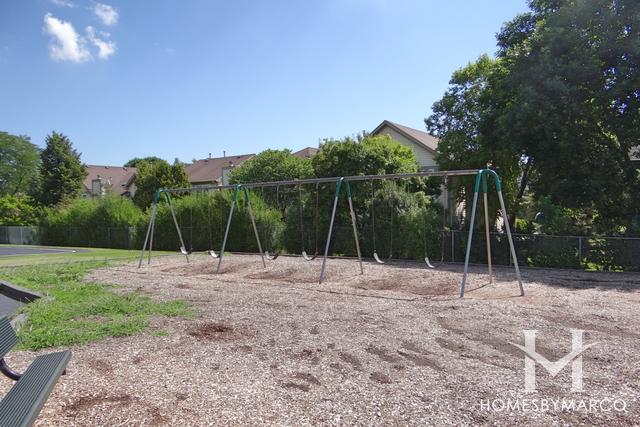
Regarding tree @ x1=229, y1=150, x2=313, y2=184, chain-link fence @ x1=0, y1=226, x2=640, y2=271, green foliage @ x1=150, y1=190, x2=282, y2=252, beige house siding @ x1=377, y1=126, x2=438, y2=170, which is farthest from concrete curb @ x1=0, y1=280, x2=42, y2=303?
beige house siding @ x1=377, y1=126, x2=438, y2=170

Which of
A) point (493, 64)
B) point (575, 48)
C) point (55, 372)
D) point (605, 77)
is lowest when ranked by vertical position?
point (55, 372)

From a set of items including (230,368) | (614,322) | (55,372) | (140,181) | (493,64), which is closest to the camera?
(55,372)

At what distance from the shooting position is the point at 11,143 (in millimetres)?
56594

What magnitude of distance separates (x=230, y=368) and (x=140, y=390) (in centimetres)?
84

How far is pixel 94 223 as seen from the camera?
28.5 m

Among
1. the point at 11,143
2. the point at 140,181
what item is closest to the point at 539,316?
the point at 140,181

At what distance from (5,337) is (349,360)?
2.95 meters

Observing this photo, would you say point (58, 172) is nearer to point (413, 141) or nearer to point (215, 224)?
point (215, 224)

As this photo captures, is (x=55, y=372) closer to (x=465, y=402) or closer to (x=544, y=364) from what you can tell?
(x=465, y=402)

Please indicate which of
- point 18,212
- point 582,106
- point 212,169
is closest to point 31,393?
point 582,106

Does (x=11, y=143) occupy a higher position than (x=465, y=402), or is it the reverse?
(x=11, y=143)

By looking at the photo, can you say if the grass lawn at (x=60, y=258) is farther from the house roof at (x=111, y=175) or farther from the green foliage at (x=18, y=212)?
the house roof at (x=111, y=175)

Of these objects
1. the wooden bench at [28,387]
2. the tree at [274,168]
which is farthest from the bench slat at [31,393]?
the tree at [274,168]

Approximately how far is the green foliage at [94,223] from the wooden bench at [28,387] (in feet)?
74.5
